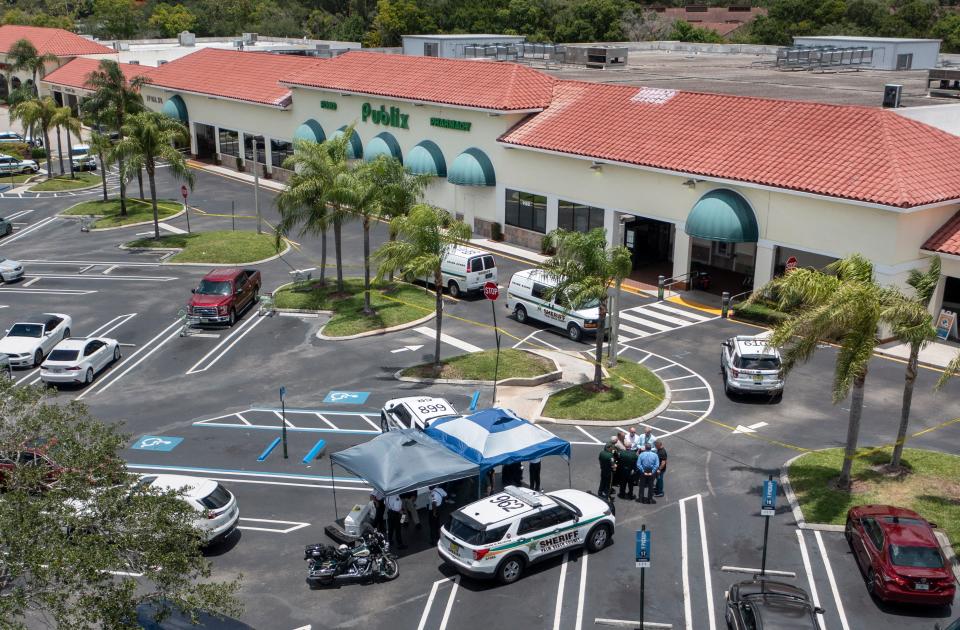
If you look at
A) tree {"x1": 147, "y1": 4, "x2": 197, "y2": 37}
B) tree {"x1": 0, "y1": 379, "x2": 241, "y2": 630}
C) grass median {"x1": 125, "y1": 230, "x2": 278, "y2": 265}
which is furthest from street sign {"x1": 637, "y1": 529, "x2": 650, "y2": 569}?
tree {"x1": 147, "y1": 4, "x2": 197, "y2": 37}

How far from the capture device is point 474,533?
807 inches

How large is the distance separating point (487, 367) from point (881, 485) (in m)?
13.7

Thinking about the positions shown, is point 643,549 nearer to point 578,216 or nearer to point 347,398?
point 347,398

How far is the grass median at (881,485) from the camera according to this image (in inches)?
922

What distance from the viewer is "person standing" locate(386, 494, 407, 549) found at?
72.8ft

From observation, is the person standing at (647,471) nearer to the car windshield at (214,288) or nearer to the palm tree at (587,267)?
the palm tree at (587,267)

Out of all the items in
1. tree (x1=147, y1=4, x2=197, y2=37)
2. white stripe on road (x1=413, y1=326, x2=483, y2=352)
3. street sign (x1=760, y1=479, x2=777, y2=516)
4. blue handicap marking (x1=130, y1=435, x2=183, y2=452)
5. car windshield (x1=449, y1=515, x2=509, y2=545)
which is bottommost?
blue handicap marking (x1=130, y1=435, x2=183, y2=452)

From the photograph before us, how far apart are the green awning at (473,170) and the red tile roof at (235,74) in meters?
19.6

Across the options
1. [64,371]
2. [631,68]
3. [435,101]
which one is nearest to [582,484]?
[64,371]

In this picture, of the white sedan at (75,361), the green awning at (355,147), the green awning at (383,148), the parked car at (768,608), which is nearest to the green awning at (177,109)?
the green awning at (355,147)

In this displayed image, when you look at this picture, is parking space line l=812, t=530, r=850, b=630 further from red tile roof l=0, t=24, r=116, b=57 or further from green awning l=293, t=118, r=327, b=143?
red tile roof l=0, t=24, r=116, b=57

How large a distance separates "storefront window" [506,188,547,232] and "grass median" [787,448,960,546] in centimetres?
2475

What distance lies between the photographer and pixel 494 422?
2423cm

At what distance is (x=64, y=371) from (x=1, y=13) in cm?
14128
